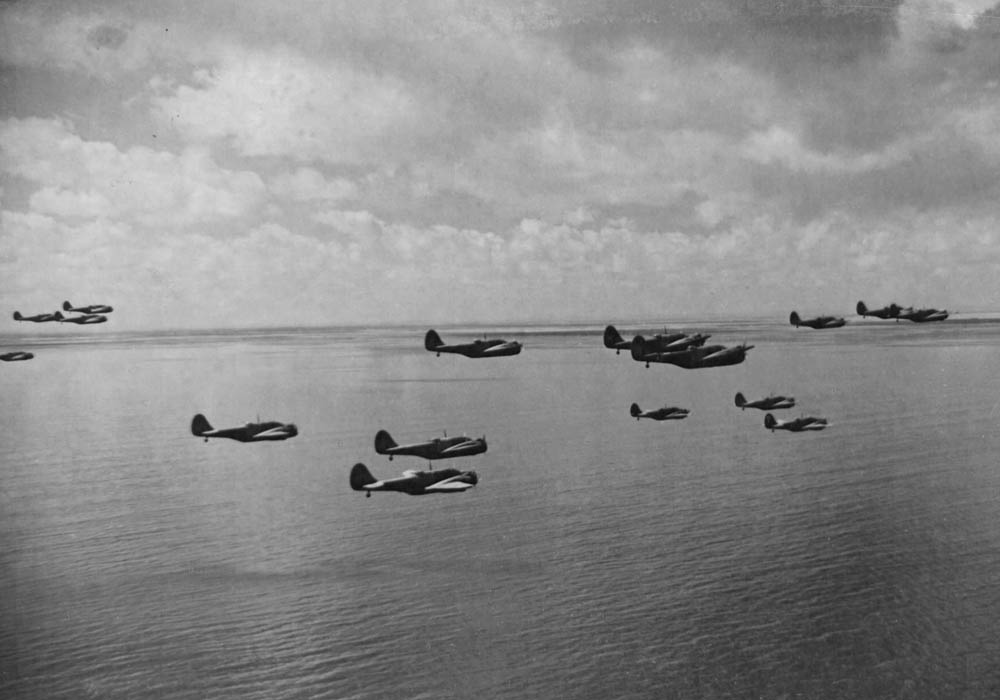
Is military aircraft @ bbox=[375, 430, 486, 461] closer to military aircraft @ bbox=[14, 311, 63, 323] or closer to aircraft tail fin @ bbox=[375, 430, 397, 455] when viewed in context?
aircraft tail fin @ bbox=[375, 430, 397, 455]

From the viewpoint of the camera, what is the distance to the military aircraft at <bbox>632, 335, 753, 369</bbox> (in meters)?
31.3

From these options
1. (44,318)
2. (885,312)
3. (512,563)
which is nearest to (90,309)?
Answer: (44,318)

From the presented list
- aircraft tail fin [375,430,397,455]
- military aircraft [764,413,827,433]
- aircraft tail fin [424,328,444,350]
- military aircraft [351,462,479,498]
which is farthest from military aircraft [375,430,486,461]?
military aircraft [764,413,827,433]

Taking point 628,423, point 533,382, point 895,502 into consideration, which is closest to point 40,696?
point 895,502

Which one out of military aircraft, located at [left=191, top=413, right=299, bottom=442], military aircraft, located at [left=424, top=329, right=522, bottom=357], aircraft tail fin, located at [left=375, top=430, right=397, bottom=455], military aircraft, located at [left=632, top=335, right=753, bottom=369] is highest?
military aircraft, located at [left=424, top=329, right=522, bottom=357]

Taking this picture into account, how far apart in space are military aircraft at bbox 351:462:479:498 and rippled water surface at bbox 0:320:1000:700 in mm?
8314

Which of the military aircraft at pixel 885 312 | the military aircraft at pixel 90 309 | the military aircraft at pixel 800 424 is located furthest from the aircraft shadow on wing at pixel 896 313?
the military aircraft at pixel 90 309

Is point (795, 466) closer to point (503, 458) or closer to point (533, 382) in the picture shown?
point (503, 458)

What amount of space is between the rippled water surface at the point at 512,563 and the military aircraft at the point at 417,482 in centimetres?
831

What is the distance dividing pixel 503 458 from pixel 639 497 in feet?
40.2

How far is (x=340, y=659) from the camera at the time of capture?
31.9m

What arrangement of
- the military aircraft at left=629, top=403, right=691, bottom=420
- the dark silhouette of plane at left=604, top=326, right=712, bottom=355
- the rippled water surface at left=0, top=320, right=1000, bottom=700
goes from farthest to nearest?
the military aircraft at left=629, top=403, right=691, bottom=420
the dark silhouette of plane at left=604, top=326, right=712, bottom=355
the rippled water surface at left=0, top=320, right=1000, bottom=700

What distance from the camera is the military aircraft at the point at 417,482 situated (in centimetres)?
2747

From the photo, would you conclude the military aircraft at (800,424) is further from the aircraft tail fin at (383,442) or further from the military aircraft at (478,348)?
the aircraft tail fin at (383,442)
